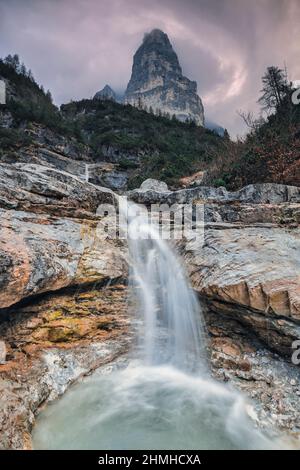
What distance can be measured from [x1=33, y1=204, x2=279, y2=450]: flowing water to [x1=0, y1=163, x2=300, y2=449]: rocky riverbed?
27 cm

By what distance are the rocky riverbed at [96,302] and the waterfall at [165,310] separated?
30 centimetres

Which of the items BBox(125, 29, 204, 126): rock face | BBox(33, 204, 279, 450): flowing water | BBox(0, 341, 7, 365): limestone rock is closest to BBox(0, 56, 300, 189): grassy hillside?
BBox(33, 204, 279, 450): flowing water

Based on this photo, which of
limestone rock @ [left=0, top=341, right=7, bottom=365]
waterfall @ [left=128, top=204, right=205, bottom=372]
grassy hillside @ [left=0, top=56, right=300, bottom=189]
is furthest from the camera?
grassy hillside @ [left=0, top=56, right=300, bottom=189]

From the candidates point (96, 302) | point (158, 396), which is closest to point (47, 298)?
point (96, 302)

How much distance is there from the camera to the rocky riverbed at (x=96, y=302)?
4570mm

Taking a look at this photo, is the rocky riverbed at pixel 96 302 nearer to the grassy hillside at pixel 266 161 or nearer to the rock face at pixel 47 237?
the rock face at pixel 47 237

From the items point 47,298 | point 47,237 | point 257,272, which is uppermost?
point 47,237

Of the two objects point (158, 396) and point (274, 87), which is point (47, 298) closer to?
point (158, 396)

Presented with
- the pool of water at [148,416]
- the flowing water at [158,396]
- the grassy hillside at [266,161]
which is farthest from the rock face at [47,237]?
the grassy hillside at [266,161]

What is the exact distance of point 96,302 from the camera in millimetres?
6164

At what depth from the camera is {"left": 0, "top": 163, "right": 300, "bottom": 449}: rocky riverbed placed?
4570 millimetres

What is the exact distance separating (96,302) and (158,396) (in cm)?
240

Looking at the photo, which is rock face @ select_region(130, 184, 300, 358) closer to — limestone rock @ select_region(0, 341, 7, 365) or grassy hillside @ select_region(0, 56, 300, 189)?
limestone rock @ select_region(0, 341, 7, 365)
